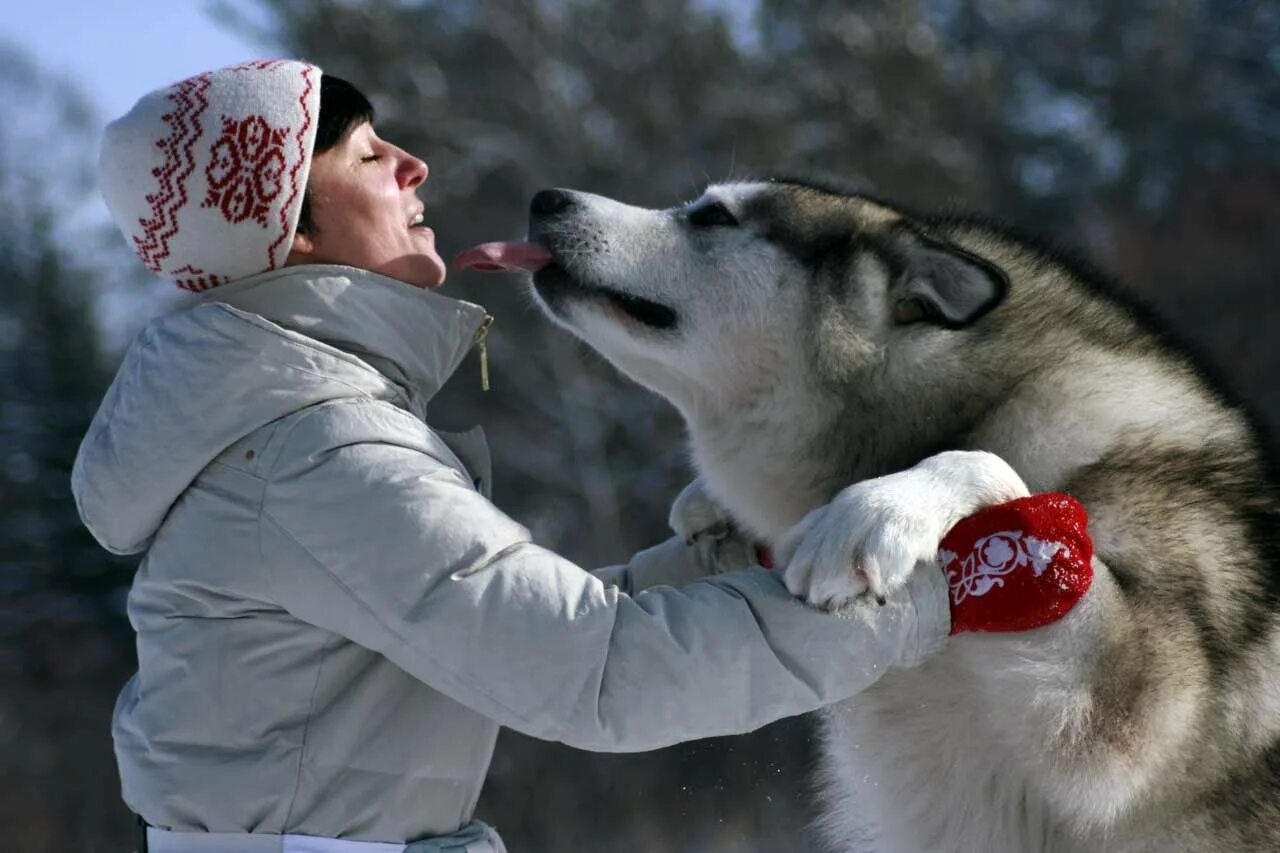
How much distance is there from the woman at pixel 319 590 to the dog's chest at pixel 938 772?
26 cm

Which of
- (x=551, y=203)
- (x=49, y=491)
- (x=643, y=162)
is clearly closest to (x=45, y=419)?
(x=49, y=491)

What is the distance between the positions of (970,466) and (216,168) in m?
1.24

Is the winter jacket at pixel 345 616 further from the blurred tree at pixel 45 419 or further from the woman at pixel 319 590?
the blurred tree at pixel 45 419

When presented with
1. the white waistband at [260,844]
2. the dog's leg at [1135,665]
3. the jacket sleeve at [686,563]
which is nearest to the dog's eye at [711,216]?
the jacket sleeve at [686,563]

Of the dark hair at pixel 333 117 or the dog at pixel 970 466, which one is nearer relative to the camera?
the dog at pixel 970 466

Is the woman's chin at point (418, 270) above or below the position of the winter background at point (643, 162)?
above

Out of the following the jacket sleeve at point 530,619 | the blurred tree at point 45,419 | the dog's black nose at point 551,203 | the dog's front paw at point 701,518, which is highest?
the dog's black nose at point 551,203

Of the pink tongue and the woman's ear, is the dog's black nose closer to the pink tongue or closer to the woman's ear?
the pink tongue

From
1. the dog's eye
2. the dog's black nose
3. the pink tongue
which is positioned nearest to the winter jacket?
the pink tongue

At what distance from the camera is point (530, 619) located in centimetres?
210

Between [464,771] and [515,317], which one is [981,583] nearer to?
[464,771]

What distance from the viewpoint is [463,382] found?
17.4 metres

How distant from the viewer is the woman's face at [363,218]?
8.39 ft

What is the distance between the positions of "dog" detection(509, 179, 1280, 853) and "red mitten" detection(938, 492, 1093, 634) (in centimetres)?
6
